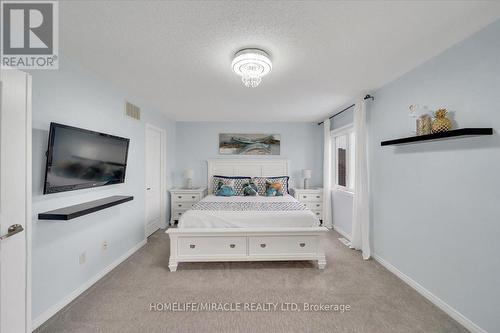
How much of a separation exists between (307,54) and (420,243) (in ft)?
7.52

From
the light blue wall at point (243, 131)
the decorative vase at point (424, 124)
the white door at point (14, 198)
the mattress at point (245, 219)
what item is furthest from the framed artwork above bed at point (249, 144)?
the white door at point (14, 198)

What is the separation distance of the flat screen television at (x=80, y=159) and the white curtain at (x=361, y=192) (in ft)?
10.9

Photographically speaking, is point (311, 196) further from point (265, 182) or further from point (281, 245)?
point (281, 245)

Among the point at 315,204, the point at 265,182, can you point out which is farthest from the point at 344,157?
the point at 265,182

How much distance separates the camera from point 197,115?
4348 millimetres

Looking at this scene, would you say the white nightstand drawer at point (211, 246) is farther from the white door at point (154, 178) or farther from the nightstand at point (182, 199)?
the nightstand at point (182, 199)

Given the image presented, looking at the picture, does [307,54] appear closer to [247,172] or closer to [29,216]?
[29,216]

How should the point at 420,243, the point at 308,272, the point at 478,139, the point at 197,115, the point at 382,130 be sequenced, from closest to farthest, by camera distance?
the point at 478,139 < the point at 420,243 < the point at 308,272 < the point at 382,130 < the point at 197,115

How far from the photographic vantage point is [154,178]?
3.95 m

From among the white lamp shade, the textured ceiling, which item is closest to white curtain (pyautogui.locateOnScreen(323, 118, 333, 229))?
the textured ceiling

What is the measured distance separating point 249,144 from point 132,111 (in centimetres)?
253

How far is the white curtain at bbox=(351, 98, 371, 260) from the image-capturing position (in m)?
2.94

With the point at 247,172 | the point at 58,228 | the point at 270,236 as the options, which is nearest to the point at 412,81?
the point at 270,236

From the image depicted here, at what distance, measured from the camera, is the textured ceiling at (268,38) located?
138 centimetres
